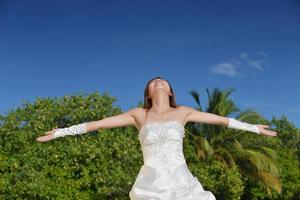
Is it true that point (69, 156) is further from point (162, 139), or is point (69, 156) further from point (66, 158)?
point (162, 139)

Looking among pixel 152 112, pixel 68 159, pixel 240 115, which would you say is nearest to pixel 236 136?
pixel 240 115

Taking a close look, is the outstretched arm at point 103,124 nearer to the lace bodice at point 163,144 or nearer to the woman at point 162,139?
the woman at point 162,139

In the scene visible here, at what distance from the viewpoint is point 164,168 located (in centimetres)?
600

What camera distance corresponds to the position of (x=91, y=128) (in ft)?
20.4

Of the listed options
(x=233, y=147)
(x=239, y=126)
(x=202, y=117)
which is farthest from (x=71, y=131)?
(x=233, y=147)

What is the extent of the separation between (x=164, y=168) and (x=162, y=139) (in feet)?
0.89

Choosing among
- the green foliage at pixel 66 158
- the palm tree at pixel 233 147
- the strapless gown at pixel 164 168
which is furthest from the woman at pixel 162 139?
the palm tree at pixel 233 147

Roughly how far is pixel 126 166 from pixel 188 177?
738 inches

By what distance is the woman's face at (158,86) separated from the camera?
609 cm

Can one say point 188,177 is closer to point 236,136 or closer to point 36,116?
point 36,116

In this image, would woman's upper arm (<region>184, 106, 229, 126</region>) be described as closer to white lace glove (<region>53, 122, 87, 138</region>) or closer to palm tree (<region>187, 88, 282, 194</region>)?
white lace glove (<region>53, 122, 87, 138</region>)

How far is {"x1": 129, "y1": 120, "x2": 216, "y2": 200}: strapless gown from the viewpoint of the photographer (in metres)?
5.91

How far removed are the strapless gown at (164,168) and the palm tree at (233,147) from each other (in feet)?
78.6

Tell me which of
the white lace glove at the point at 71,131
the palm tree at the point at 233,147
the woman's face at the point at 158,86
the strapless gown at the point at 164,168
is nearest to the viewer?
the strapless gown at the point at 164,168
